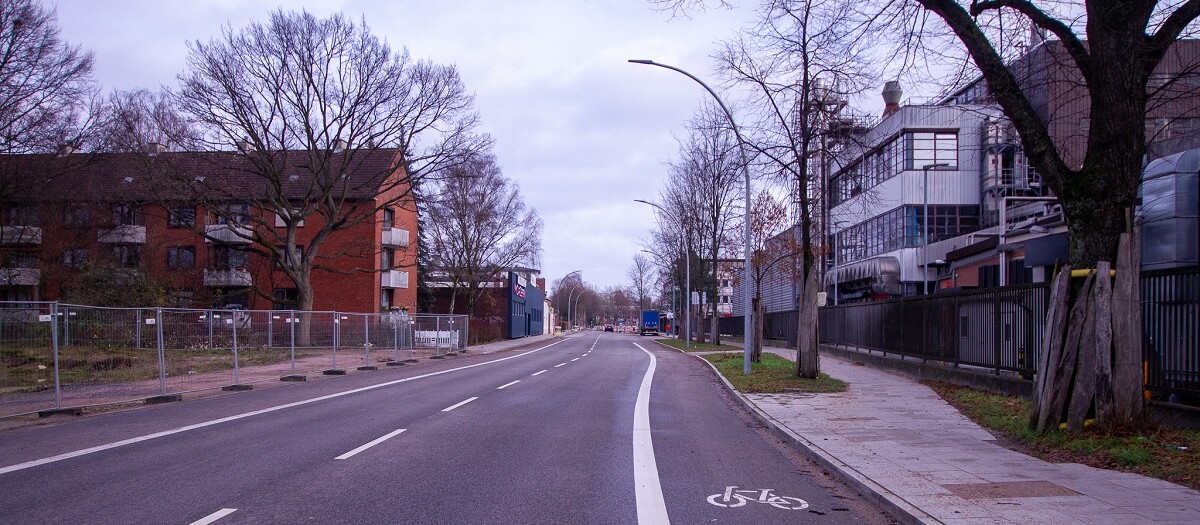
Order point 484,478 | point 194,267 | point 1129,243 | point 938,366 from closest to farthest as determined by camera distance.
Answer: point 484,478, point 1129,243, point 938,366, point 194,267

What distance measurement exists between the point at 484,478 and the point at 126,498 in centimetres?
312

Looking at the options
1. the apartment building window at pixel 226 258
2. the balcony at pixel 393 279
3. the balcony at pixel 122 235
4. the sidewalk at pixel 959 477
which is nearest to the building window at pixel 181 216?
the balcony at pixel 122 235

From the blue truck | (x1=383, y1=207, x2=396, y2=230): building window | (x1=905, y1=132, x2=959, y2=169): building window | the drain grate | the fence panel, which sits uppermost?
(x1=905, y1=132, x2=959, y2=169): building window

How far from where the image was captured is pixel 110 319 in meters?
15.3

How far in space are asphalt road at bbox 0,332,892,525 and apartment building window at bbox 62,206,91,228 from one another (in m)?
28.5

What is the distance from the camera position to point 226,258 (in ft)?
160

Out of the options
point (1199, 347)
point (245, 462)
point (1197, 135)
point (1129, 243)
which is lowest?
point (245, 462)

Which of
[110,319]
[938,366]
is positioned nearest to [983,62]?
[938,366]

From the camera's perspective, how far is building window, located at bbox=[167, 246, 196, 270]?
48688mm

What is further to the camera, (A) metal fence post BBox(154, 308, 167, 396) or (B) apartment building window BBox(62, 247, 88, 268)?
(B) apartment building window BBox(62, 247, 88, 268)

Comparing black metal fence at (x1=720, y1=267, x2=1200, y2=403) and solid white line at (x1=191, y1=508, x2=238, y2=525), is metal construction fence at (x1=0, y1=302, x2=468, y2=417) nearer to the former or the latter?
solid white line at (x1=191, y1=508, x2=238, y2=525)

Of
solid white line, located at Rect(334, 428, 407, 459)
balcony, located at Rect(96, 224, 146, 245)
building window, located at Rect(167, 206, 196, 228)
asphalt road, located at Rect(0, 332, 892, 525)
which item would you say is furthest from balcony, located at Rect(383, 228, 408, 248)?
solid white line, located at Rect(334, 428, 407, 459)

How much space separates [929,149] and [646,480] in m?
40.8

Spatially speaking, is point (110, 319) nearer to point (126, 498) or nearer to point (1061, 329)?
point (126, 498)
